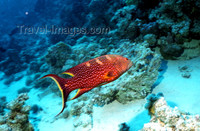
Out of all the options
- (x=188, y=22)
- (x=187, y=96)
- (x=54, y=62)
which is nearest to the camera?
(x=187, y=96)

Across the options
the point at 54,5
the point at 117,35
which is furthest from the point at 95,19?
→ the point at 54,5

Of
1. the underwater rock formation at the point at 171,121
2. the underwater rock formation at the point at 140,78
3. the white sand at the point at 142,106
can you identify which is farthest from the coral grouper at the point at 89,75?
the white sand at the point at 142,106

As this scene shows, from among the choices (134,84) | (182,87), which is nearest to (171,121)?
(134,84)

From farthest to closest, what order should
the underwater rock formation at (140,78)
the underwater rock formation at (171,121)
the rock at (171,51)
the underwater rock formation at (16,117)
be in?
the rock at (171,51) < the underwater rock formation at (140,78) < the underwater rock formation at (16,117) < the underwater rock formation at (171,121)

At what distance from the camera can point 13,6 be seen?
139 ft

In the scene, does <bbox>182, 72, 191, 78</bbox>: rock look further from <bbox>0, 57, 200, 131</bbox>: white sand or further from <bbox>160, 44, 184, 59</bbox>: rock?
<bbox>160, 44, 184, 59</bbox>: rock

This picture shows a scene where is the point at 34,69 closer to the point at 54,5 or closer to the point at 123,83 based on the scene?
the point at 123,83

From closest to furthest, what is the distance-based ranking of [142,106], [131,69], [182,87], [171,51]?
[142,106] → [131,69] → [182,87] → [171,51]

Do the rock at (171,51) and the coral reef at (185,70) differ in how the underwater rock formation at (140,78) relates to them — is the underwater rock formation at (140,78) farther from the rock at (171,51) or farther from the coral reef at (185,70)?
the rock at (171,51)

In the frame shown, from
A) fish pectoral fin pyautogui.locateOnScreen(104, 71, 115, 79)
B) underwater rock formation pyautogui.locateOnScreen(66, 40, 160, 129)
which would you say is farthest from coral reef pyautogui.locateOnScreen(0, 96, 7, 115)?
fish pectoral fin pyautogui.locateOnScreen(104, 71, 115, 79)

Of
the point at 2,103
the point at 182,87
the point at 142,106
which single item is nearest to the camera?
the point at 142,106

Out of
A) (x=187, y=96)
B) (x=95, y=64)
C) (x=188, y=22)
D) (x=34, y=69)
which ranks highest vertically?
(x=188, y=22)

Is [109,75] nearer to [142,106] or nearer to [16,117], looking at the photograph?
[142,106]

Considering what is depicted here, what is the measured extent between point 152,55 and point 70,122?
3776 mm
